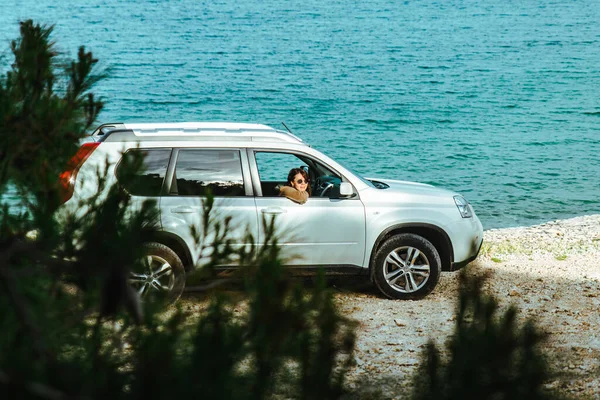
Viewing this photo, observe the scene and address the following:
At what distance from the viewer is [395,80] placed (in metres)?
50.7

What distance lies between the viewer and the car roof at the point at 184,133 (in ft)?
26.8

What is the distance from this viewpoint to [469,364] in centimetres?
257

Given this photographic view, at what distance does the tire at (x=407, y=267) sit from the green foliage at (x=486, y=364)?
5.90 m

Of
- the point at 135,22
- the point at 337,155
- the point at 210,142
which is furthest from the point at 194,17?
the point at 210,142

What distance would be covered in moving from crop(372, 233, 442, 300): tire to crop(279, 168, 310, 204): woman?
979mm

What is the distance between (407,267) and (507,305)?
3.70 ft

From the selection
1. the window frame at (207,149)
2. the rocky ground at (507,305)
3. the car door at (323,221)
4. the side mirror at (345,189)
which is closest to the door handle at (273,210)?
the car door at (323,221)

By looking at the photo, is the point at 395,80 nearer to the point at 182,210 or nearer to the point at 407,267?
the point at 407,267

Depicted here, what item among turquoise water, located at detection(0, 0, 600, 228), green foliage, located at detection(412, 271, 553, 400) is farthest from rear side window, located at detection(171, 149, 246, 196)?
turquoise water, located at detection(0, 0, 600, 228)

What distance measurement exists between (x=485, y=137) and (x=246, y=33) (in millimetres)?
33890

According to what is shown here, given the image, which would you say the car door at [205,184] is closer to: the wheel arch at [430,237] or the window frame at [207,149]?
the window frame at [207,149]

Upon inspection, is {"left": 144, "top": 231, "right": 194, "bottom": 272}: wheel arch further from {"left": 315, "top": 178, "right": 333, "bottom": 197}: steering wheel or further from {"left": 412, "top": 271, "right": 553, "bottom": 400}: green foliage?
{"left": 412, "top": 271, "right": 553, "bottom": 400}: green foliage

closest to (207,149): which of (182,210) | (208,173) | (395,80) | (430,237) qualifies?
(208,173)

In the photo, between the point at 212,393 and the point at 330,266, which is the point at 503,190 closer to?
the point at 330,266
